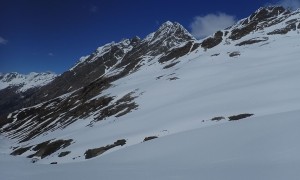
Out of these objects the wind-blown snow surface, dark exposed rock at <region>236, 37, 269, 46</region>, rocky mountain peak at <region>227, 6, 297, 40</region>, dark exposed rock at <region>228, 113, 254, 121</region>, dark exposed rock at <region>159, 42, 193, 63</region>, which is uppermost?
rocky mountain peak at <region>227, 6, 297, 40</region>

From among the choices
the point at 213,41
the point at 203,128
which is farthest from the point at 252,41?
the point at 203,128

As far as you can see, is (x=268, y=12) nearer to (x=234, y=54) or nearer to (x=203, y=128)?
(x=234, y=54)

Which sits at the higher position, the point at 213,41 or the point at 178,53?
the point at 213,41

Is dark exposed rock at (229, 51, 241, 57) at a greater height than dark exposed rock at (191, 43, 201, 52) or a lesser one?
lesser

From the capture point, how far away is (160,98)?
194ft

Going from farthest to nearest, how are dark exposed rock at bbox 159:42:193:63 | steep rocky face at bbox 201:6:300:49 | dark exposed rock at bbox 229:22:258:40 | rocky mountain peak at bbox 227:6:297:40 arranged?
dark exposed rock at bbox 159:42:193:63 → dark exposed rock at bbox 229:22:258:40 → rocky mountain peak at bbox 227:6:297:40 → steep rocky face at bbox 201:6:300:49

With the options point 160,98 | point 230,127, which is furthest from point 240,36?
point 230,127

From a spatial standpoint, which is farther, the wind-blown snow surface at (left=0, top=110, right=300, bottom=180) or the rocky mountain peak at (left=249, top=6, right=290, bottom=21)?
the rocky mountain peak at (left=249, top=6, right=290, bottom=21)

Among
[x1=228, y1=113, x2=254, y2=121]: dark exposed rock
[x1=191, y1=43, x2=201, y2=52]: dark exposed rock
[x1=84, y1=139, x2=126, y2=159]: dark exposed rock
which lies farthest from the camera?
[x1=191, y1=43, x2=201, y2=52]: dark exposed rock

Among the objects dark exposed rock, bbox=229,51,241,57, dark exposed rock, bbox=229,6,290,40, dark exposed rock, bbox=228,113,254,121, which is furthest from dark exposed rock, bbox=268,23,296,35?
dark exposed rock, bbox=228,113,254,121

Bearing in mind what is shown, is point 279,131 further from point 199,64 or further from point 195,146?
point 199,64

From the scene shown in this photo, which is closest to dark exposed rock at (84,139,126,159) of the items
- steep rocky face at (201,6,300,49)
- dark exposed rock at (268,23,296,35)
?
steep rocky face at (201,6,300,49)

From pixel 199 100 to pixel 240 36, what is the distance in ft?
261

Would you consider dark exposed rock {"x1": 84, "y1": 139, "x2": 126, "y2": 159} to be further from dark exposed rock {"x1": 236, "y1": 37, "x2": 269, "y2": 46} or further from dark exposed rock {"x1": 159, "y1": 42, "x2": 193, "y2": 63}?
dark exposed rock {"x1": 159, "y1": 42, "x2": 193, "y2": 63}
